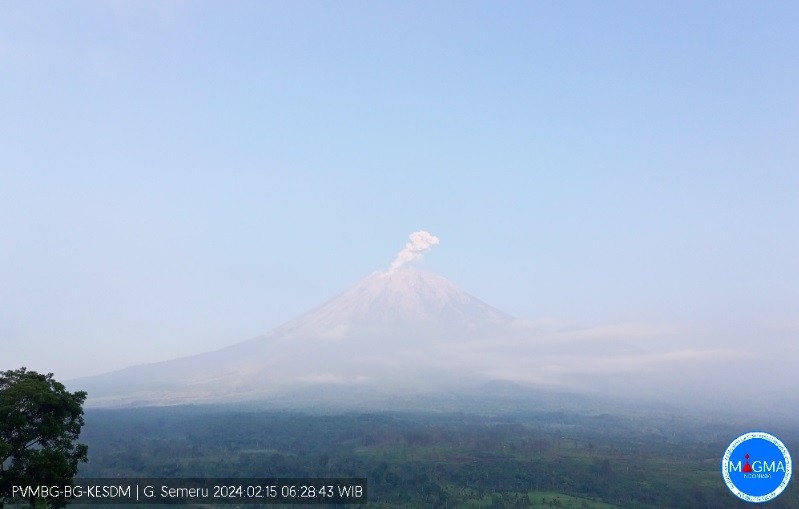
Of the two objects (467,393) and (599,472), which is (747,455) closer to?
(599,472)

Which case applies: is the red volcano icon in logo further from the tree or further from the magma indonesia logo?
the tree

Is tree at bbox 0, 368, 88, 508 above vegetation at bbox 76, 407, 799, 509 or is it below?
above

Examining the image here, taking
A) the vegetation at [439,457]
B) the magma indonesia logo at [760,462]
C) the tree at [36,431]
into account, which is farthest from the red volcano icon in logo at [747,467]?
the tree at [36,431]

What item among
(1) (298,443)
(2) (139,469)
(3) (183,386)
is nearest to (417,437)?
(1) (298,443)
